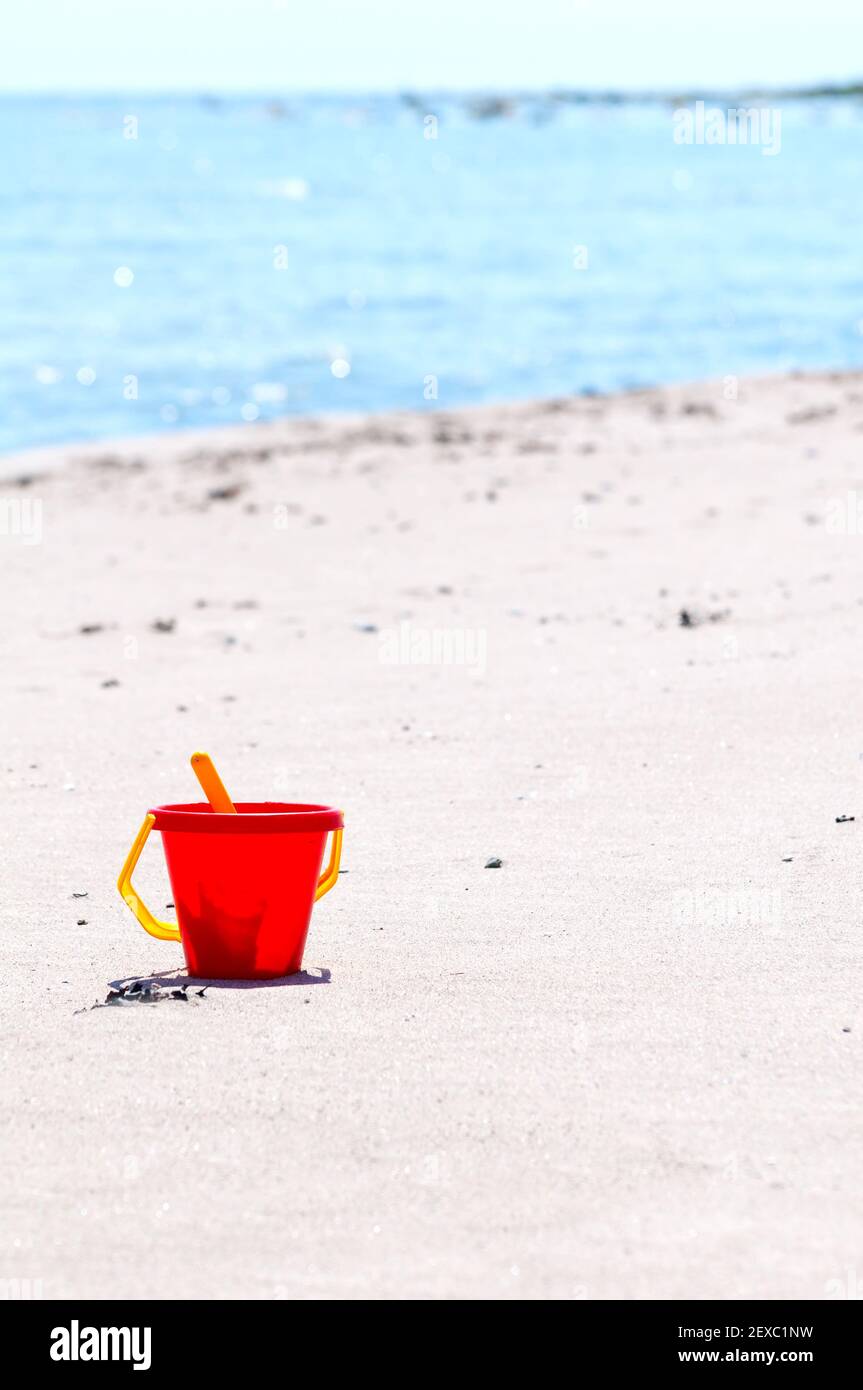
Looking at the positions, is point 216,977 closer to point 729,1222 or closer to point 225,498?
point 729,1222

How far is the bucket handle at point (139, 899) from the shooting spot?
435 centimetres

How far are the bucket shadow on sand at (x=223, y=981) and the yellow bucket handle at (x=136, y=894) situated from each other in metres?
0.10

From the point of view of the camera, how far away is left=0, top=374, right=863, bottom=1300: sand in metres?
3.18

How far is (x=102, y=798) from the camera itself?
6215 mm

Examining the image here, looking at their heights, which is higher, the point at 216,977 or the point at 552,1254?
the point at 216,977

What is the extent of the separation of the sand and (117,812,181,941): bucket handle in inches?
4.0

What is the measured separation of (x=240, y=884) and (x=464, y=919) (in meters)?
0.76

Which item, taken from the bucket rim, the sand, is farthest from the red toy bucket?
the sand

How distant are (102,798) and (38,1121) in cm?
266

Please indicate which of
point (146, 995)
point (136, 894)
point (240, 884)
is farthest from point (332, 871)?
point (146, 995)

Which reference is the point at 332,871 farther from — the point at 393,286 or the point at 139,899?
the point at 393,286

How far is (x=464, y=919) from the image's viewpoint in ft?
15.9

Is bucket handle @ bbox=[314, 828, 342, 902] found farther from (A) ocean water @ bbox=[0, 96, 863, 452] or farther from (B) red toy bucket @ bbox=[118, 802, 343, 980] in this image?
(A) ocean water @ bbox=[0, 96, 863, 452]

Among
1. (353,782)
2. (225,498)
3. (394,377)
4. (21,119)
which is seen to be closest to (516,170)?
(394,377)
